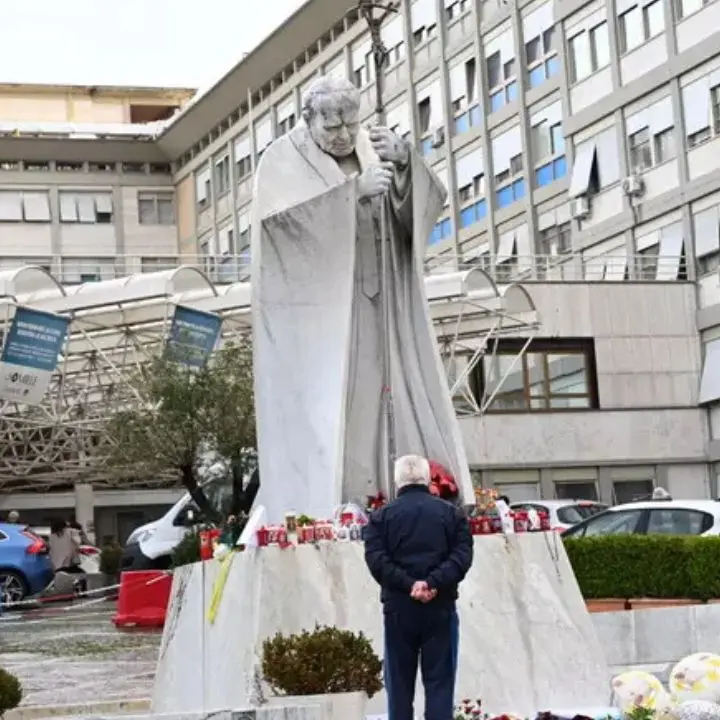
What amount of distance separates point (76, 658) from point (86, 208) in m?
58.2

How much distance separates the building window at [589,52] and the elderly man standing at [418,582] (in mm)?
38359

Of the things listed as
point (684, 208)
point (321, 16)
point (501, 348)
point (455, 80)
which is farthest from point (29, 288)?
point (321, 16)

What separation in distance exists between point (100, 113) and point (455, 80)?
Result: 30.9 m

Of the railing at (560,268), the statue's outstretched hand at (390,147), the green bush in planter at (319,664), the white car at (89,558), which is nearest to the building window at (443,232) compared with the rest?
the railing at (560,268)

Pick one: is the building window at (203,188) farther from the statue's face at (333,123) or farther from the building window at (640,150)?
the statue's face at (333,123)

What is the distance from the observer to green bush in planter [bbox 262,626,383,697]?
938 cm

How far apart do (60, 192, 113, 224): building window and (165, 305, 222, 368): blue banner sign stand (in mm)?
41359

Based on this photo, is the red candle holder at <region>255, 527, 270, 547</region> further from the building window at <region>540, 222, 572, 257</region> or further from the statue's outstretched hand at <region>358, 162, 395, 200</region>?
the building window at <region>540, 222, 572, 257</region>

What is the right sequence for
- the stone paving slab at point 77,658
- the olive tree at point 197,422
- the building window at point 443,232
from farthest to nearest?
the building window at point 443,232 < the olive tree at point 197,422 < the stone paving slab at point 77,658

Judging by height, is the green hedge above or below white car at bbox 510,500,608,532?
below

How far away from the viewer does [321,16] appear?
62.5 metres

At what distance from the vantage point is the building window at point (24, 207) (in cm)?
7419

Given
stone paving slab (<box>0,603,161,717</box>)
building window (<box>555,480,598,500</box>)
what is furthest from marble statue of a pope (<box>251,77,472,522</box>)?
building window (<box>555,480,598,500</box>)

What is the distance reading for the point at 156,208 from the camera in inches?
3039
